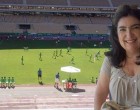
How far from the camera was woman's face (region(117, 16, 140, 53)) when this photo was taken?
2469mm

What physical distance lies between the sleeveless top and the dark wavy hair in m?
0.06

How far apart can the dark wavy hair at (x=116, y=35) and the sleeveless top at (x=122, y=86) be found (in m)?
0.06

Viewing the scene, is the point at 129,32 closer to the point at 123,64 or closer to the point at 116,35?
the point at 116,35

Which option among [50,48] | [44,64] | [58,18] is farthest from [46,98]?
[58,18]

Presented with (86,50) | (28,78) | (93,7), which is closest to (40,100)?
(28,78)

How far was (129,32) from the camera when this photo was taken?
8.10 feet

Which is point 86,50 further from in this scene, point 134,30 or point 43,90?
point 134,30

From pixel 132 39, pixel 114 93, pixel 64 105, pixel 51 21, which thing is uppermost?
pixel 51 21

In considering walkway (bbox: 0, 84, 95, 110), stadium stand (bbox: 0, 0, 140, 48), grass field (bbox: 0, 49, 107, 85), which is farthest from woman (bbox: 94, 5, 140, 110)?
stadium stand (bbox: 0, 0, 140, 48)

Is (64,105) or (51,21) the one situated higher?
(51,21)

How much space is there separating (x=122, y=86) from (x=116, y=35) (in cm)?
39

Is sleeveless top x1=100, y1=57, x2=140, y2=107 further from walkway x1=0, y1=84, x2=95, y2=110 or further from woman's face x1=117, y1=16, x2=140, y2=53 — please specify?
walkway x1=0, y1=84, x2=95, y2=110

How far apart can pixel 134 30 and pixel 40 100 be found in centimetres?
1532

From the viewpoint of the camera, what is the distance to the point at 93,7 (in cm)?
4856
